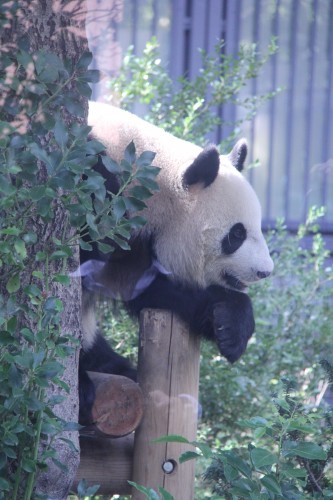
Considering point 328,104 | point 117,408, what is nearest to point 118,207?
point 117,408

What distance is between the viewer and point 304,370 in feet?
11.5

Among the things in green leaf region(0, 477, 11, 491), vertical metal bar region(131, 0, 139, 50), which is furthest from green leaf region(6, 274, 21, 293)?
vertical metal bar region(131, 0, 139, 50)

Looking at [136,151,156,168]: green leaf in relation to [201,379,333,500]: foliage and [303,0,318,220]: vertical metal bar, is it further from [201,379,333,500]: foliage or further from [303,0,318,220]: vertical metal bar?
[303,0,318,220]: vertical metal bar

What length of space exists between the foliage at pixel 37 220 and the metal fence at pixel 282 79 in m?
2.34

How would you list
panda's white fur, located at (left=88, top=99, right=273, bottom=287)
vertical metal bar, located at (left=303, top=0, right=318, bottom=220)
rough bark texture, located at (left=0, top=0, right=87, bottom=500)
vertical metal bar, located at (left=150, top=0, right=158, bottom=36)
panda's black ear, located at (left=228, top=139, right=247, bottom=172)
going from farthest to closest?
vertical metal bar, located at (left=303, top=0, right=318, bottom=220) → vertical metal bar, located at (left=150, top=0, right=158, bottom=36) → panda's black ear, located at (left=228, top=139, right=247, bottom=172) → panda's white fur, located at (left=88, top=99, right=273, bottom=287) → rough bark texture, located at (left=0, top=0, right=87, bottom=500)

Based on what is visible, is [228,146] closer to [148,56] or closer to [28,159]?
[148,56]

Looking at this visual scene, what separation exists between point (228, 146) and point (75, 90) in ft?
6.25

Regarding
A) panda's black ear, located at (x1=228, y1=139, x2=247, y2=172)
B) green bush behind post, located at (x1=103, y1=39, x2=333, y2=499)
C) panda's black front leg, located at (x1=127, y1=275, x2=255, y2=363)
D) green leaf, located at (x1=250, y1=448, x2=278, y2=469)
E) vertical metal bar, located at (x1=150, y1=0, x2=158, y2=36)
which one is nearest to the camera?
green leaf, located at (x1=250, y1=448, x2=278, y2=469)

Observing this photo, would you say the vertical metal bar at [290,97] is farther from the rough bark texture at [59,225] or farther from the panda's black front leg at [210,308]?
the rough bark texture at [59,225]

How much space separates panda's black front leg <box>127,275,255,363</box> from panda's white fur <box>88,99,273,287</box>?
0.05 metres

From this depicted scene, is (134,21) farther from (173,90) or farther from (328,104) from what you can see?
(328,104)

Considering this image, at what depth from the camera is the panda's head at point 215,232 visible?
8.51 feet

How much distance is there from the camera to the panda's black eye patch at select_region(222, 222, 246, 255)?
263 centimetres

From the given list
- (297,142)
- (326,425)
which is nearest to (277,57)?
(297,142)
